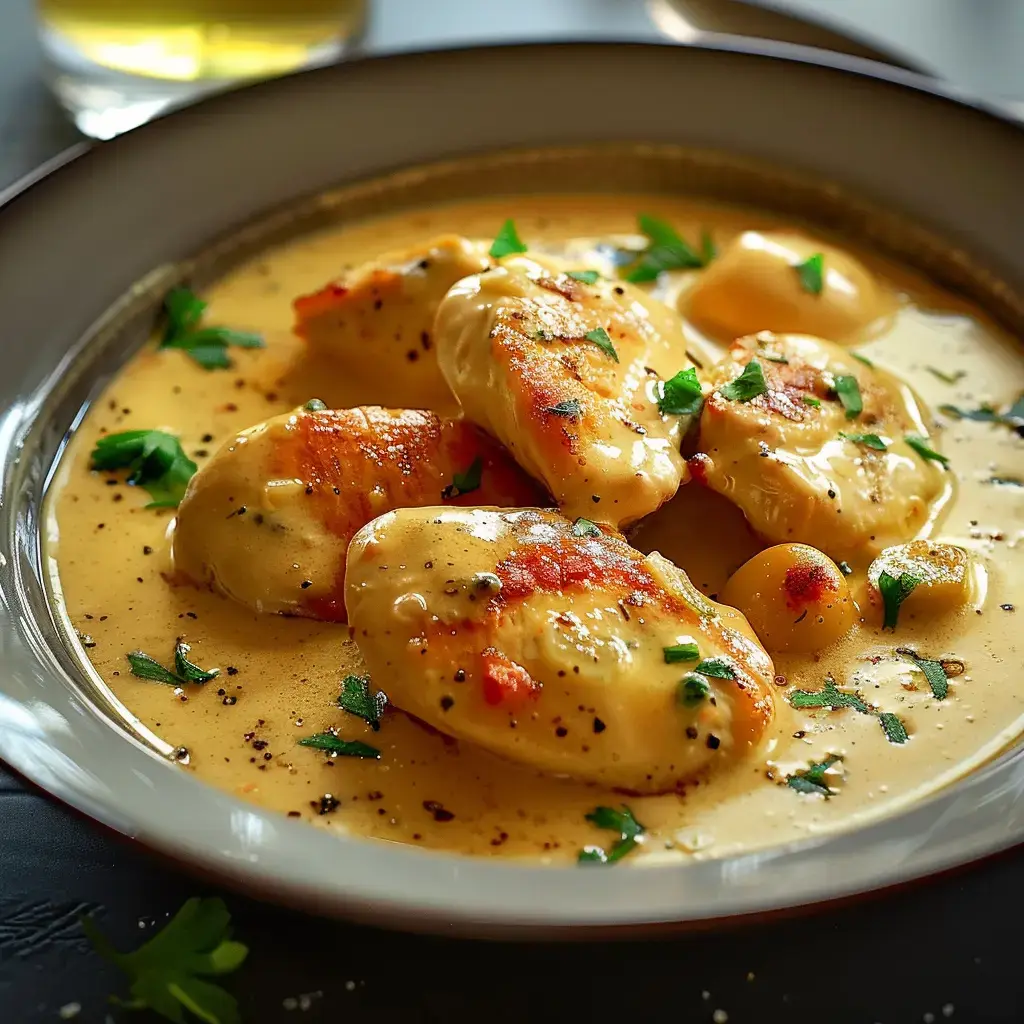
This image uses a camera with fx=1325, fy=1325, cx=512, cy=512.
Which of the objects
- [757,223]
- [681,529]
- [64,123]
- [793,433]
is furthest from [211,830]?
[64,123]

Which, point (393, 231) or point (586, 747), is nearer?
point (586, 747)

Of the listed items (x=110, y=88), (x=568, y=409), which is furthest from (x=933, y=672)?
(x=110, y=88)

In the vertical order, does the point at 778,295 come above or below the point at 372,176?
above

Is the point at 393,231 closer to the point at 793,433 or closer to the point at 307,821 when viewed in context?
the point at 793,433

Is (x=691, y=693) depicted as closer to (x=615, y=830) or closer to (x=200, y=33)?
(x=615, y=830)

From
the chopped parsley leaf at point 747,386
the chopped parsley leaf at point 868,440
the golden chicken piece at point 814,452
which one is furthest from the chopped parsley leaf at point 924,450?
the chopped parsley leaf at point 747,386

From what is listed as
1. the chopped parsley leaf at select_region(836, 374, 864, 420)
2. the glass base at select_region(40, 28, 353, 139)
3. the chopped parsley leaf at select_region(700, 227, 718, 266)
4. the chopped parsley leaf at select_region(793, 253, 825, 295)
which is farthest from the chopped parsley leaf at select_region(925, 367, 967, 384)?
the glass base at select_region(40, 28, 353, 139)
